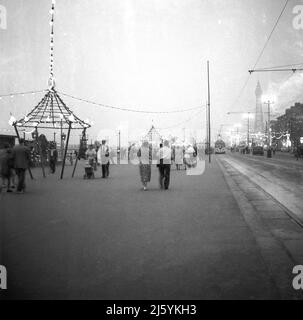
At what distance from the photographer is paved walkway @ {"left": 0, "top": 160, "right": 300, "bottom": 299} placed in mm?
4125

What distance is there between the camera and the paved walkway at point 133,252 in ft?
13.5

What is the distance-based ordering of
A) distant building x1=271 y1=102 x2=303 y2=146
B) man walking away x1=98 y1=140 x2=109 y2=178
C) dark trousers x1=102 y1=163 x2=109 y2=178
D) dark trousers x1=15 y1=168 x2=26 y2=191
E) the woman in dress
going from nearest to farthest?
dark trousers x1=15 y1=168 x2=26 y2=191 → the woman in dress → man walking away x1=98 y1=140 x2=109 y2=178 → dark trousers x1=102 y1=163 x2=109 y2=178 → distant building x1=271 y1=102 x2=303 y2=146

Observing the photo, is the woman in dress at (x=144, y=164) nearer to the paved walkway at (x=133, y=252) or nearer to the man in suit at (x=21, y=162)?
the paved walkway at (x=133, y=252)

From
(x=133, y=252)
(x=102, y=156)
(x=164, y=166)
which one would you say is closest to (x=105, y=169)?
(x=102, y=156)

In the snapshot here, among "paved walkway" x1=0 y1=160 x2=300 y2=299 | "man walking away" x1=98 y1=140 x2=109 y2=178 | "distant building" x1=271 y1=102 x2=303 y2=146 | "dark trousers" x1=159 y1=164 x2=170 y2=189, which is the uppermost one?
"distant building" x1=271 y1=102 x2=303 y2=146

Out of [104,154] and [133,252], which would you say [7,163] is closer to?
[104,154]

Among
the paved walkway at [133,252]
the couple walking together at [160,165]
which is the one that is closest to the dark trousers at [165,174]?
the couple walking together at [160,165]

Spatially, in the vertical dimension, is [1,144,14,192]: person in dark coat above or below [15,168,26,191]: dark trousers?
above

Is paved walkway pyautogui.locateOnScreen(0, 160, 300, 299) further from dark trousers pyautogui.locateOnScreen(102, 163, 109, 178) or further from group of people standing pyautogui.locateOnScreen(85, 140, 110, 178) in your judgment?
dark trousers pyautogui.locateOnScreen(102, 163, 109, 178)

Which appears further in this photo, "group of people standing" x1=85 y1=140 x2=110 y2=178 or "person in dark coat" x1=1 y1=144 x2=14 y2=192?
"group of people standing" x1=85 y1=140 x2=110 y2=178

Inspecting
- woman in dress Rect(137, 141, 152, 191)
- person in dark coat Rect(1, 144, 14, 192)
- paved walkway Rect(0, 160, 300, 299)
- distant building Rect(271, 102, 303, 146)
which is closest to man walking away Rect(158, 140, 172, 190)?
woman in dress Rect(137, 141, 152, 191)

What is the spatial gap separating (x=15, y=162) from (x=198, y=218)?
834cm

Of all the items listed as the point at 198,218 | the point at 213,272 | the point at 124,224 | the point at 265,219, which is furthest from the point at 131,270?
the point at 265,219

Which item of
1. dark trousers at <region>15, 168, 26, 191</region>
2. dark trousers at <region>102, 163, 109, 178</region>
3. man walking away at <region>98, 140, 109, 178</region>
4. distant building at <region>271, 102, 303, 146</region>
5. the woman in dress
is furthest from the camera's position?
distant building at <region>271, 102, 303, 146</region>
